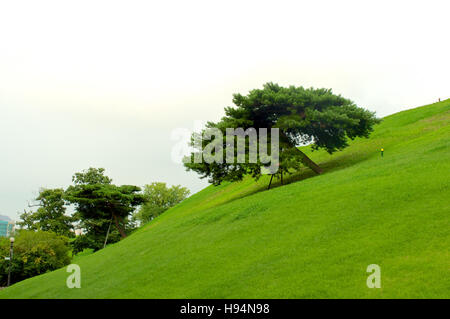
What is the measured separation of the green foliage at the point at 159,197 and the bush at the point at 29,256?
47517 millimetres

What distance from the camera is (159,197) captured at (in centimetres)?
9200

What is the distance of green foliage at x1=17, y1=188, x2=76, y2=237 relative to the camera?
61.5 meters

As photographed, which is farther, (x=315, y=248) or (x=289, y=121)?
(x=289, y=121)

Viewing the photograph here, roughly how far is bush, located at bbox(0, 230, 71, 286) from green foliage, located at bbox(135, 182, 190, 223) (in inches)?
1871

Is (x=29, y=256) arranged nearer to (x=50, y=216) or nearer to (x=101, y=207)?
(x=101, y=207)

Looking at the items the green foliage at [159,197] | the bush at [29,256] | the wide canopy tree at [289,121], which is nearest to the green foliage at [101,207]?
the bush at [29,256]

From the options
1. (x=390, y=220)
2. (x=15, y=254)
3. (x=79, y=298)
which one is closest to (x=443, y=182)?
(x=390, y=220)

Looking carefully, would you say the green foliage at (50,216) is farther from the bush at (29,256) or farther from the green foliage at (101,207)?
the bush at (29,256)

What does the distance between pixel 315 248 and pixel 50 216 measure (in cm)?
6419

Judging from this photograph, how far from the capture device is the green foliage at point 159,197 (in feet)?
291

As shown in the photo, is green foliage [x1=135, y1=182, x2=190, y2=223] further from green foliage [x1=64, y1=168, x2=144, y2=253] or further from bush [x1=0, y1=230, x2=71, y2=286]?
bush [x1=0, y1=230, x2=71, y2=286]

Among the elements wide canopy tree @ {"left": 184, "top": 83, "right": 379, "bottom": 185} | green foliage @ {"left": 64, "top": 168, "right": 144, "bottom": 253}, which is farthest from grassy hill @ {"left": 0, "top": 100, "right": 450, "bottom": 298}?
green foliage @ {"left": 64, "top": 168, "right": 144, "bottom": 253}

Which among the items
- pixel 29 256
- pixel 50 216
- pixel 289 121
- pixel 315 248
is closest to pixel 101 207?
pixel 29 256

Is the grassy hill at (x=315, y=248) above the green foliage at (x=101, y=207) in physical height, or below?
below
